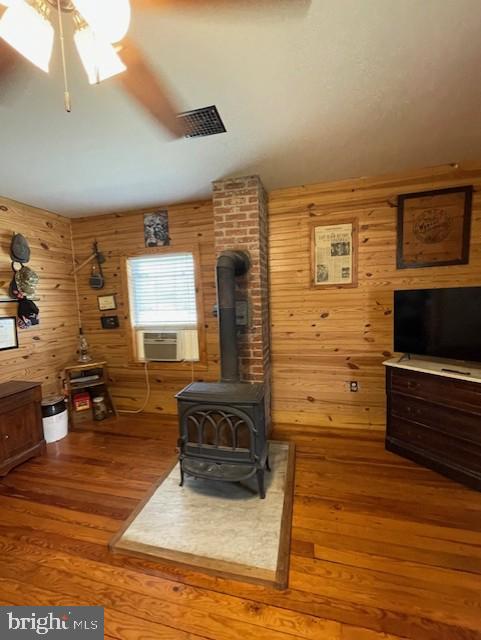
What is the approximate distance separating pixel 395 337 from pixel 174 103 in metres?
2.46

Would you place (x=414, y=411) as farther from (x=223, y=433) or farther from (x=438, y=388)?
(x=223, y=433)

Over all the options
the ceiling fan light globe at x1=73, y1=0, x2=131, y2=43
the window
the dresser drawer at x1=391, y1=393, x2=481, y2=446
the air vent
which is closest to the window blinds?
the window

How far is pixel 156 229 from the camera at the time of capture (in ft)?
11.0

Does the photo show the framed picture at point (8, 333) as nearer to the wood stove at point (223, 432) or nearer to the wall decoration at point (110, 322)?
the wall decoration at point (110, 322)

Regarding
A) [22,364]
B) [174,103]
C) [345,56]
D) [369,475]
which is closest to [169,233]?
[174,103]

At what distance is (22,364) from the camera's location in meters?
3.03

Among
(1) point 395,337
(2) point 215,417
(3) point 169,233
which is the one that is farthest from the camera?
(3) point 169,233

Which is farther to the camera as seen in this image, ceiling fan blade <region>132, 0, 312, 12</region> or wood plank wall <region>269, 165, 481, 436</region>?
wood plank wall <region>269, 165, 481, 436</region>

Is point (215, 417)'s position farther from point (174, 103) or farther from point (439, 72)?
point (439, 72)

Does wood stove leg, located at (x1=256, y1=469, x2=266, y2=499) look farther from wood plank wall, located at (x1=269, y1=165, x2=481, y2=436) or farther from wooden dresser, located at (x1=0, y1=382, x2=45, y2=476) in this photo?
wooden dresser, located at (x1=0, y1=382, x2=45, y2=476)

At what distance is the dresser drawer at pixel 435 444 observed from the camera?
2.07 m

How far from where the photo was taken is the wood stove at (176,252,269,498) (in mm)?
2016

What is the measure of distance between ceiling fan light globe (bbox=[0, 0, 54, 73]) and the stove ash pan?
1885mm

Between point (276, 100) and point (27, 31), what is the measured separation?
1.16 meters
